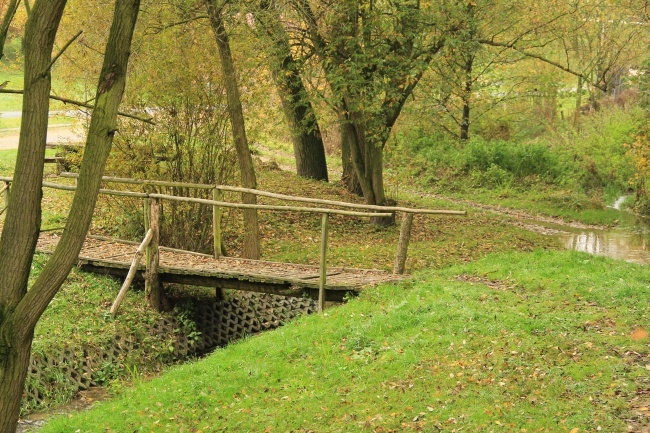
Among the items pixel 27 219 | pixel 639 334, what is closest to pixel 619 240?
pixel 639 334

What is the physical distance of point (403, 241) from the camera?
37.0 ft

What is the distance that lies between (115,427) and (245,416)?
1.38m

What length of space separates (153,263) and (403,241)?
13.1 ft

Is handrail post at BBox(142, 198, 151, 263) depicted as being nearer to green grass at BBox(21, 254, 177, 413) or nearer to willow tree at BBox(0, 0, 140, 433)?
green grass at BBox(21, 254, 177, 413)

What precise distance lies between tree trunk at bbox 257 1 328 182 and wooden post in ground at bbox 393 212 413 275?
4.66m

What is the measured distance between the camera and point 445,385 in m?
7.62

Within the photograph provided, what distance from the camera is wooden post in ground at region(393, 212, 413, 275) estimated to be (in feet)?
36.4

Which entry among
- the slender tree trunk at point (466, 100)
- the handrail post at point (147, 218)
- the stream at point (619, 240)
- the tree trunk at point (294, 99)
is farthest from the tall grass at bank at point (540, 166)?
the handrail post at point (147, 218)

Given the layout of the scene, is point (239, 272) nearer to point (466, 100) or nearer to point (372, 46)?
point (372, 46)

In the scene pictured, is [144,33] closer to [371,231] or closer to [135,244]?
[135,244]

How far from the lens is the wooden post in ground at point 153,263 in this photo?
12312 millimetres

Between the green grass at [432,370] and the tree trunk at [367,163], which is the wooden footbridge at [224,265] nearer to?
the green grass at [432,370]

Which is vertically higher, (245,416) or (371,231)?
(371,231)

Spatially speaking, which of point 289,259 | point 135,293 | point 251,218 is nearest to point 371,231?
point 289,259
